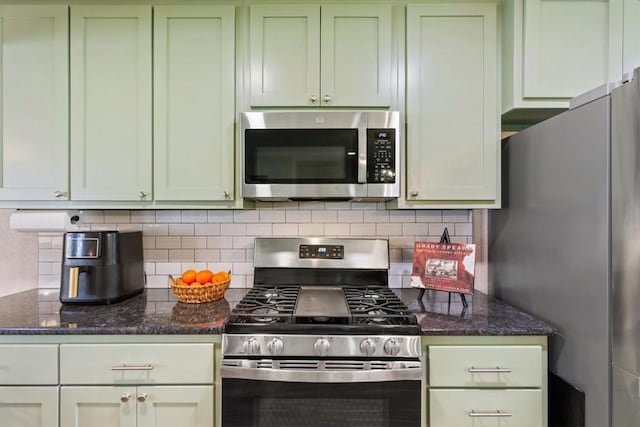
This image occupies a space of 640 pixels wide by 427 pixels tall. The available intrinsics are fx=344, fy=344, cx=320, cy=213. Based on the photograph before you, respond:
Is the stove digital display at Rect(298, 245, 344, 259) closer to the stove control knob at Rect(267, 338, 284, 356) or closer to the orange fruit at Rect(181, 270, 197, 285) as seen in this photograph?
the orange fruit at Rect(181, 270, 197, 285)

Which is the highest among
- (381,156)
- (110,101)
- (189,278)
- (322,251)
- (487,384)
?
(110,101)

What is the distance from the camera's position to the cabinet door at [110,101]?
1.69 m

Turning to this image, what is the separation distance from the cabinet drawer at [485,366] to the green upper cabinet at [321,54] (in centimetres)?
117

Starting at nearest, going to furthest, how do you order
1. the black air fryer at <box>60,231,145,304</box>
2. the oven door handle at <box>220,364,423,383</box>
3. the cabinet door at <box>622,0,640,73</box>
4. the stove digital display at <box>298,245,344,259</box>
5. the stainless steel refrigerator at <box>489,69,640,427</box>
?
1. the stainless steel refrigerator at <box>489,69,640,427</box>
2. the oven door handle at <box>220,364,423,383</box>
3. the cabinet door at <box>622,0,640,73</box>
4. the black air fryer at <box>60,231,145,304</box>
5. the stove digital display at <box>298,245,344,259</box>

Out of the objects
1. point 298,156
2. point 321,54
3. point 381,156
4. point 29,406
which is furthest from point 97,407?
point 321,54

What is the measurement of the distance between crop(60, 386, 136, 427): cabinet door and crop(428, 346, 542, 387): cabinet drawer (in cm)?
119

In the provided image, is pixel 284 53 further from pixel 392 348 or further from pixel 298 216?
pixel 392 348

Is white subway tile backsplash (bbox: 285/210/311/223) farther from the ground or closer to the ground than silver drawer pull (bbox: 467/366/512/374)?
farther from the ground

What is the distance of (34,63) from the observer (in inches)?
66.5

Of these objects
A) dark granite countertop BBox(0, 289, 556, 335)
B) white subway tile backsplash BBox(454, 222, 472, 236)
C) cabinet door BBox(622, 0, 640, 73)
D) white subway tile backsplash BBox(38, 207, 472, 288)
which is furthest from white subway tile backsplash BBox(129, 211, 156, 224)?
cabinet door BBox(622, 0, 640, 73)

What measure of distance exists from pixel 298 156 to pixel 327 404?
1071 mm

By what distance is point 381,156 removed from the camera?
1643 millimetres

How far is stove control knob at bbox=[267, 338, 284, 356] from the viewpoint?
1326 millimetres

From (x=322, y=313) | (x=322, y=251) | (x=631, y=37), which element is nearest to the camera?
(x=322, y=313)
